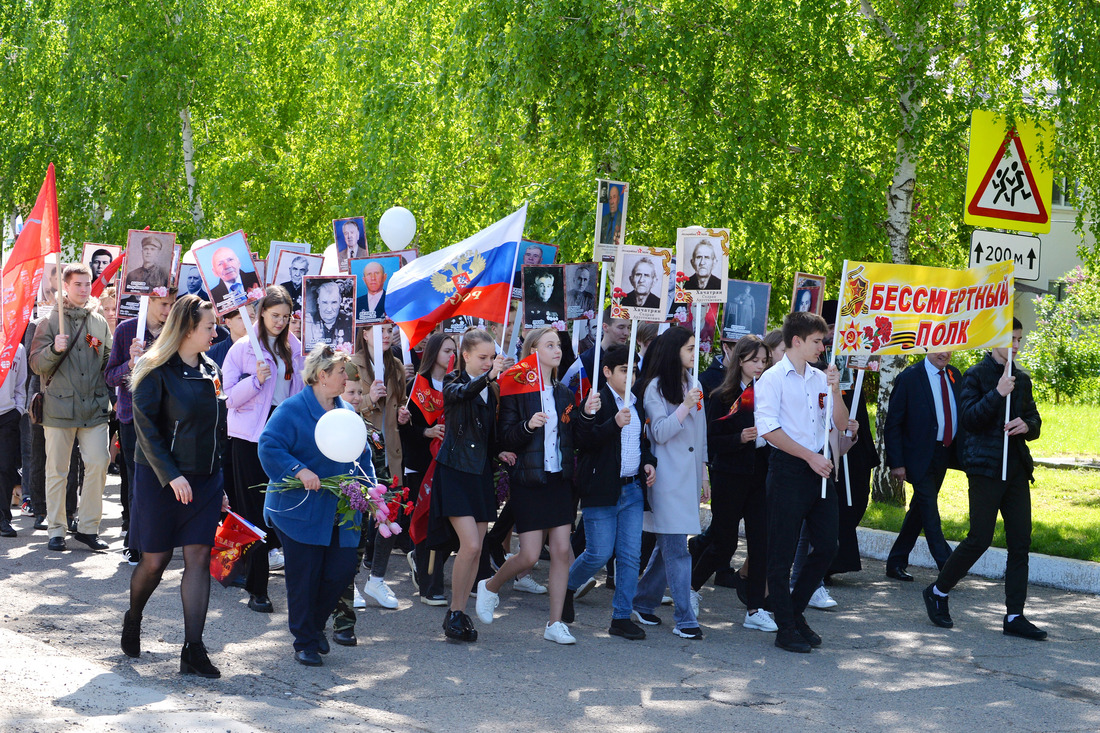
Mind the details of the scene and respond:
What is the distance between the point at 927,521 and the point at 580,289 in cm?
352

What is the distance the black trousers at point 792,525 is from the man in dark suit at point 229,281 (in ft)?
12.8

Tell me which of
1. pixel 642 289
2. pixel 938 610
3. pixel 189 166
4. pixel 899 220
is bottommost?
pixel 938 610

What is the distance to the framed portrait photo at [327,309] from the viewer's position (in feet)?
29.5

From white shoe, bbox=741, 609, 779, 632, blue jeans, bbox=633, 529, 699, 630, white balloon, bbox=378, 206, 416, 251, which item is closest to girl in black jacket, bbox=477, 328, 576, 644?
blue jeans, bbox=633, 529, 699, 630

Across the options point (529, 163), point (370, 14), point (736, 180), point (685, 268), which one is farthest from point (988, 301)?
point (370, 14)

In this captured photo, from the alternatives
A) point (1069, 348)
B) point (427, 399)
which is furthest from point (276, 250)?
point (1069, 348)

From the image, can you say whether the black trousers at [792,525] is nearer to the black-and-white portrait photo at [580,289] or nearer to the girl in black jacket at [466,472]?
the girl in black jacket at [466,472]

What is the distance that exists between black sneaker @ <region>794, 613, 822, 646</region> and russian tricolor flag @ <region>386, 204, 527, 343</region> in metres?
2.99

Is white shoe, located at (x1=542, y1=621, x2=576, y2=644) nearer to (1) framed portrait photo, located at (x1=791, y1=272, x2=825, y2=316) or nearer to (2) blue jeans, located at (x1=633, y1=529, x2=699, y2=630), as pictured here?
(2) blue jeans, located at (x1=633, y1=529, x2=699, y2=630)

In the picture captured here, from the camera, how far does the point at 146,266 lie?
31.9 feet

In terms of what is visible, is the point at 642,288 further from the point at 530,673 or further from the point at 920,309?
the point at 530,673

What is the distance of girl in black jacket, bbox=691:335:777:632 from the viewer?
8203 mm

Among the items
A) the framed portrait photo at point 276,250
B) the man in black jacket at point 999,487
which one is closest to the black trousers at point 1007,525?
the man in black jacket at point 999,487

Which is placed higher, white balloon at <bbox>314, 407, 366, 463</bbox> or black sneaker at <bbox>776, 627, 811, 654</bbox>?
white balloon at <bbox>314, 407, 366, 463</bbox>
